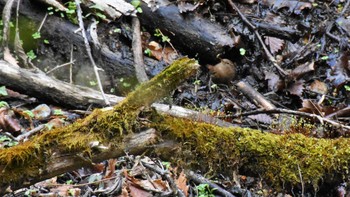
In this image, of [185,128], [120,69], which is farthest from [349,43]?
[185,128]

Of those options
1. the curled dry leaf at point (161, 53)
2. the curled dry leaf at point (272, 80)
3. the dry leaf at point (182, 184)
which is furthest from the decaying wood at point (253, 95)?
the dry leaf at point (182, 184)

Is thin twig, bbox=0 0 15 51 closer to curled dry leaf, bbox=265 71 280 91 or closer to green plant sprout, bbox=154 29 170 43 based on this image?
green plant sprout, bbox=154 29 170 43

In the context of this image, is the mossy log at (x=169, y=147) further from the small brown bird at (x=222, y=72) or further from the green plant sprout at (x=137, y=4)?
the green plant sprout at (x=137, y=4)

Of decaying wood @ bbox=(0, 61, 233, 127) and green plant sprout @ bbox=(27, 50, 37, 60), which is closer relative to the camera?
decaying wood @ bbox=(0, 61, 233, 127)

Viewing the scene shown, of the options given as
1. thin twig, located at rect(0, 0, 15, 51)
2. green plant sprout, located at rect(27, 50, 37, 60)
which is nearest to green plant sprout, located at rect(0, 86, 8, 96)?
thin twig, located at rect(0, 0, 15, 51)

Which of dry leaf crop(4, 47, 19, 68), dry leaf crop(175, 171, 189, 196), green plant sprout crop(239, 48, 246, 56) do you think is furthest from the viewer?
green plant sprout crop(239, 48, 246, 56)

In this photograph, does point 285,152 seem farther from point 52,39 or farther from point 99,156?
point 52,39
